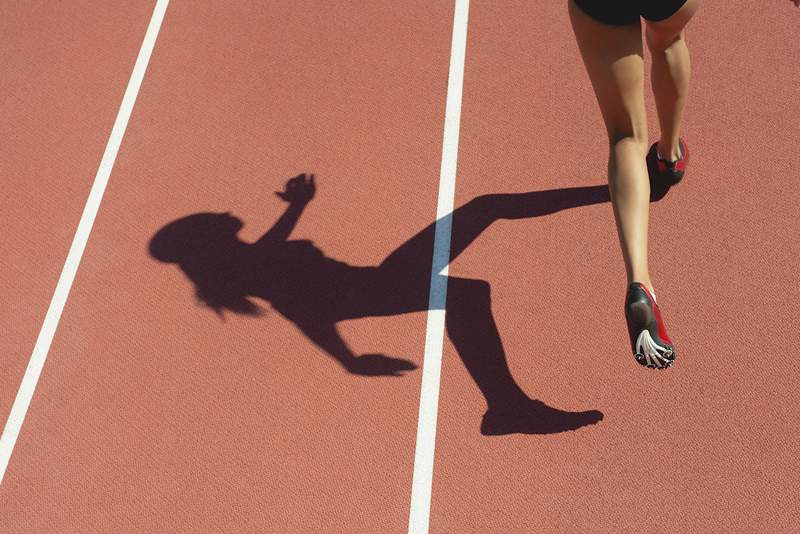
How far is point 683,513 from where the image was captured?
407cm

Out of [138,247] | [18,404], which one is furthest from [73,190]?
[18,404]

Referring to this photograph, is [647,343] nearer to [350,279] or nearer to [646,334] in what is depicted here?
[646,334]

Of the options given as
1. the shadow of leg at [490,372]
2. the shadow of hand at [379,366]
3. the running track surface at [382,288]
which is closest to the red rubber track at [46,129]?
the running track surface at [382,288]

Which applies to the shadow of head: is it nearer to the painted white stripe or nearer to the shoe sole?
the painted white stripe

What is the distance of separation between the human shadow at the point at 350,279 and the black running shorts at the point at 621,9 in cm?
162

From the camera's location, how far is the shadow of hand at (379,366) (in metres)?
4.68

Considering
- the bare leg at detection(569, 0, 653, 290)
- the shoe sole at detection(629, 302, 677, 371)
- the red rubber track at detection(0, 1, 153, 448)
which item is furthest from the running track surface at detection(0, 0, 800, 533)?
the bare leg at detection(569, 0, 653, 290)

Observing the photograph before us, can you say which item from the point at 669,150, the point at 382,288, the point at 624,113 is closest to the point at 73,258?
the point at 382,288

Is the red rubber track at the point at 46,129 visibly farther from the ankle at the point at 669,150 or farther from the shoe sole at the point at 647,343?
the ankle at the point at 669,150

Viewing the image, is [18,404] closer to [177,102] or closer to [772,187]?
[177,102]

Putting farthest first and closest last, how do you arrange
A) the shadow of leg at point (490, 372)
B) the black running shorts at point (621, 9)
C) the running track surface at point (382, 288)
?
the shadow of leg at point (490, 372) → the running track surface at point (382, 288) → the black running shorts at point (621, 9)

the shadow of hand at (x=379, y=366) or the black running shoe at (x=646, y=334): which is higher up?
the black running shoe at (x=646, y=334)

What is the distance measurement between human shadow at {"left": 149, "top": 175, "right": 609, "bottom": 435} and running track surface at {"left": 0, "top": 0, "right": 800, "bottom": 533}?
0.06m

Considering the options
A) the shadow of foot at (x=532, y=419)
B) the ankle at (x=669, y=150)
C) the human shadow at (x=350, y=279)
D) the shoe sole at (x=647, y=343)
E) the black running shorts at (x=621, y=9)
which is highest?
the black running shorts at (x=621, y=9)
